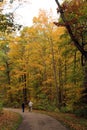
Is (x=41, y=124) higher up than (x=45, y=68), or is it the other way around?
(x=45, y=68)

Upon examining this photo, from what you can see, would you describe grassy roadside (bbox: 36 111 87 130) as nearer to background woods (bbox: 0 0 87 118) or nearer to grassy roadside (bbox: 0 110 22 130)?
background woods (bbox: 0 0 87 118)

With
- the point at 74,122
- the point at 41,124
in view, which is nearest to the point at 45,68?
the point at 74,122

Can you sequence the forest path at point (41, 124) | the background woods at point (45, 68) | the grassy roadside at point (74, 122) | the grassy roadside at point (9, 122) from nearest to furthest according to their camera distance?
1. the grassy roadside at point (9, 122)
2. the forest path at point (41, 124)
3. the grassy roadside at point (74, 122)
4. the background woods at point (45, 68)

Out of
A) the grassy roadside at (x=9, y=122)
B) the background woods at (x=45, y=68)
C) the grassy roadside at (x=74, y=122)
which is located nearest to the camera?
the grassy roadside at (x=9, y=122)

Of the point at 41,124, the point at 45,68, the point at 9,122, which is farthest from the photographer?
the point at 45,68

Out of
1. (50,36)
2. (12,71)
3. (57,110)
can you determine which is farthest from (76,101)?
(12,71)

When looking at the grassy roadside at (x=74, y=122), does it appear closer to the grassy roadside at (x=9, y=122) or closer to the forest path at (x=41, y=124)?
the forest path at (x=41, y=124)

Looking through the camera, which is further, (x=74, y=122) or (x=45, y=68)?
(x=45, y=68)

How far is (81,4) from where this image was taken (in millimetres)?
21516

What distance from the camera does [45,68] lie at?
43.4 metres

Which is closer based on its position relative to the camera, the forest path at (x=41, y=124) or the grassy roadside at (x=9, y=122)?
the grassy roadside at (x=9, y=122)

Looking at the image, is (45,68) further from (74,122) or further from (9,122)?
(9,122)

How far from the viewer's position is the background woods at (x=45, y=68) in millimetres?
29906

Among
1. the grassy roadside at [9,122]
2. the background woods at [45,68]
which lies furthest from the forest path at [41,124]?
the background woods at [45,68]
